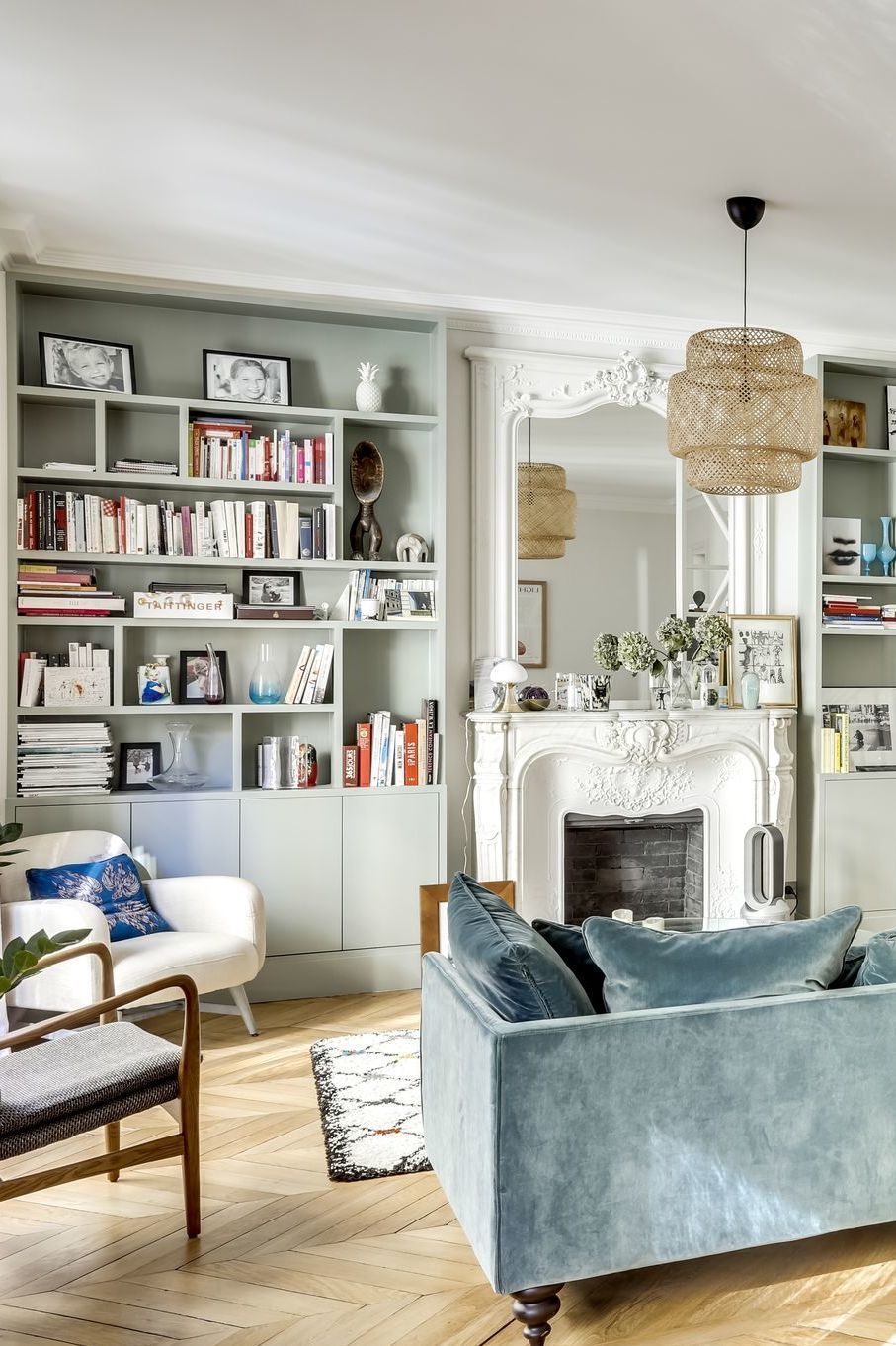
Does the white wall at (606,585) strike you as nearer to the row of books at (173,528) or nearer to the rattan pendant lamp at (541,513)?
the rattan pendant lamp at (541,513)

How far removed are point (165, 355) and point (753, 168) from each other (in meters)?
2.36

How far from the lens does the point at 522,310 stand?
14.5 ft

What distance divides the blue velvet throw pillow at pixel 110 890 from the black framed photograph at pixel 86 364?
1.82 metres

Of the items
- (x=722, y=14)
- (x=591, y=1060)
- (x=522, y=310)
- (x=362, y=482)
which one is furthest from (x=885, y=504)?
(x=591, y=1060)

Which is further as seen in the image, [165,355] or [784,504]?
[784,504]

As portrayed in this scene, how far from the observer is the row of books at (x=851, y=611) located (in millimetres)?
4781

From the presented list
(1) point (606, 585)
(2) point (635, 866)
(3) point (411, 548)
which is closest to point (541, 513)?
(1) point (606, 585)

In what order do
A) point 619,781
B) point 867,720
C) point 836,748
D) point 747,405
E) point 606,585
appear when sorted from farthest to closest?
point 867,720, point 836,748, point 606,585, point 619,781, point 747,405

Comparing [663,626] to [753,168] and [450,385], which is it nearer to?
[450,385]

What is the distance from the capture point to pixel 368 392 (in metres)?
4.18

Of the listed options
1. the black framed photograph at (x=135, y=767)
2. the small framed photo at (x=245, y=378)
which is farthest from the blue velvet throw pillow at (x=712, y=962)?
the small framed photo at (x=245, y=378)

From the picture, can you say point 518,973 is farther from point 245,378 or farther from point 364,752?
point 245,378

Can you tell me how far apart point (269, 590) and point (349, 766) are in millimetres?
810

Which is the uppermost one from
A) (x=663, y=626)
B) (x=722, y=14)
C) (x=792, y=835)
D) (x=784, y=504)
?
(x=722, y=14)
